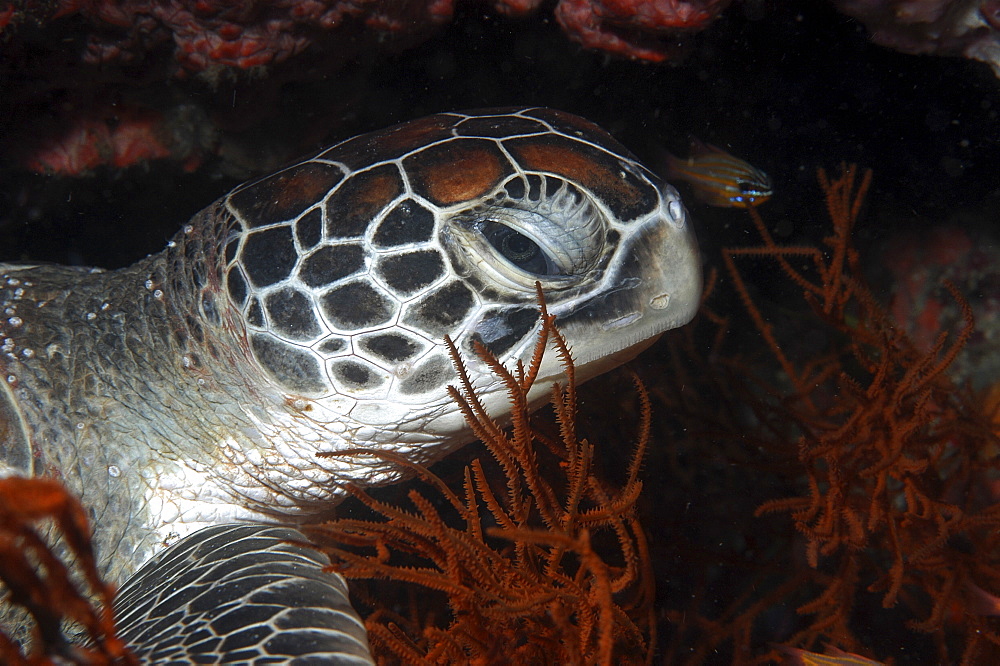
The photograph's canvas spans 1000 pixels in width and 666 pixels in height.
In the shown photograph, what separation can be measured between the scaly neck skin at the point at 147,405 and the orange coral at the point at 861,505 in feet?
4.95

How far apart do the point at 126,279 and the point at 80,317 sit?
181 mm

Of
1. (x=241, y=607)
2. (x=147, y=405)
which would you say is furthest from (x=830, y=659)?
(x=147, y=405)

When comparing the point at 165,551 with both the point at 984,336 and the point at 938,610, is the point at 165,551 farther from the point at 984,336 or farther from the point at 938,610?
the point at 984,336

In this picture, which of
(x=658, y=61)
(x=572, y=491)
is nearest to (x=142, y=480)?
(x=572, y=491)

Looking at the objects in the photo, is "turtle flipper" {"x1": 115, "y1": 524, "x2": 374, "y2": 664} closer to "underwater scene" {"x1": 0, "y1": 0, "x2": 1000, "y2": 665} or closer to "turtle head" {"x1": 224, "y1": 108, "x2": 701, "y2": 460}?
"underwater scene" {"x1": 0, "y1": 0, "x2": 1000, "y2": 665}

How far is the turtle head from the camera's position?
125 cm

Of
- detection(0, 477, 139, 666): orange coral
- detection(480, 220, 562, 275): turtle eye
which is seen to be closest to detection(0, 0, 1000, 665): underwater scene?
detection(480, 220, 562, 275): turtle eye

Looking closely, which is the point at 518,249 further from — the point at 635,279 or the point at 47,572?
the point at 47,572

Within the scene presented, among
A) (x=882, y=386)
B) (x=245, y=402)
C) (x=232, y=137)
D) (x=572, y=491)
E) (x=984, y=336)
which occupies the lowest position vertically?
(x=984, y=336)

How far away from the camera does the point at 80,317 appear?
174 centimetres

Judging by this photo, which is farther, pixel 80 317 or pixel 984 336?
pixel 984 336

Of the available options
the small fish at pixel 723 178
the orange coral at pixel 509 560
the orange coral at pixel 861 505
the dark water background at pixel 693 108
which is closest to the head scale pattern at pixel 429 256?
the orange coral at pixel 509 560

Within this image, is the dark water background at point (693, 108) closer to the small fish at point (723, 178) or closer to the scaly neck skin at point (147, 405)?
the small fish at point (723, 178)

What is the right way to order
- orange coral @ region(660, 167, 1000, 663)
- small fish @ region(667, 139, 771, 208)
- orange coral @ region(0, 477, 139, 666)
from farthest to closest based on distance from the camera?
small fish @ region(667, 139, 771, 208)
orange coral @ region(660, 167, 1000, 663)
orange coral @ region(0, 477, 139, 666)
